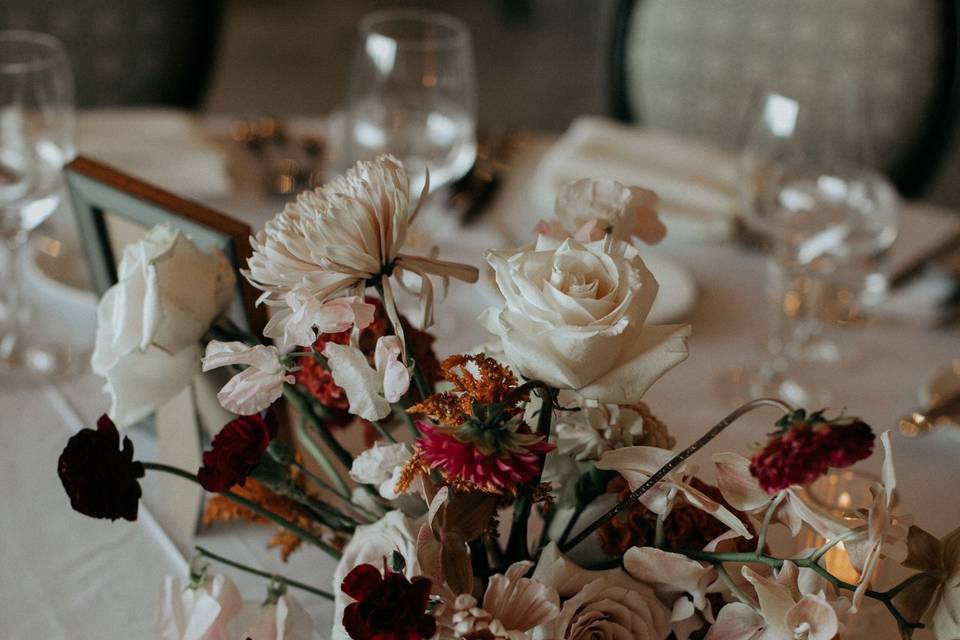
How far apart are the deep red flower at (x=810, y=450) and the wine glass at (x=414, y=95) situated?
2.24 feet

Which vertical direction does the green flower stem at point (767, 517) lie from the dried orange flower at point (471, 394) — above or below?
below

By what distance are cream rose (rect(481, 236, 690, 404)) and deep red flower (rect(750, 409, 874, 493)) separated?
0.20 ft

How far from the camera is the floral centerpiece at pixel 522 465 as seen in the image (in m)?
0.44

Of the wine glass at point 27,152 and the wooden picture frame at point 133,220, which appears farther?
the wine glass at point 27,152

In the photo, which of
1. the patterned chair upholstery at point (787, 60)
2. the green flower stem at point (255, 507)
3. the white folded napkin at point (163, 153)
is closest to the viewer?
the green flower stem at point (255, 507)

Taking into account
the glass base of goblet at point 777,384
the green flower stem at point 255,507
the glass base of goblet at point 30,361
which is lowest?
the glass base of goblet at point 30,361

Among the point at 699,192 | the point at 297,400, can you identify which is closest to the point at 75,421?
the point at 297,400

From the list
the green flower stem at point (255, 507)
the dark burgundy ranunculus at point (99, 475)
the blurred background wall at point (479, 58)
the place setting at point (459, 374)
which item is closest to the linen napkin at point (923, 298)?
the place setting at point (459, 374)

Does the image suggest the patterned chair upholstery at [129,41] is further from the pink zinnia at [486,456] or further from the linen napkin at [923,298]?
the pink zinnia at [486,456]

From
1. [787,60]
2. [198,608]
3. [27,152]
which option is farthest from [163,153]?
[787,60]

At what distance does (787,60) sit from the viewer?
1646mm

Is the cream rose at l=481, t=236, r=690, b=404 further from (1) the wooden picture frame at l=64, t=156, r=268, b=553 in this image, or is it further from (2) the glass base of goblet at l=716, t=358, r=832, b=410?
(2) the glass base of goblet at l=716, t=358, r=832, b=410

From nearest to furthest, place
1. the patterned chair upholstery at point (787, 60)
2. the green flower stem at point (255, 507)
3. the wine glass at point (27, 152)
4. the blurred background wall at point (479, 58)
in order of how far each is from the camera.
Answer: the green flower stem at point (255, 507) < the wine glass at point (27, 152) < the patterned chair upholstery at point (787, 60) < the blurred background wall at point (479, 58)

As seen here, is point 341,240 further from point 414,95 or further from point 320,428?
point 414,95
